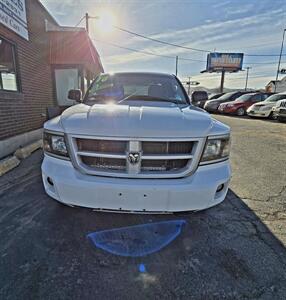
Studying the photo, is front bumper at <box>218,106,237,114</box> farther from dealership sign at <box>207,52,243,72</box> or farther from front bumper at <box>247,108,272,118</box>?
dealership sign at <box>207,52,243,72</box>

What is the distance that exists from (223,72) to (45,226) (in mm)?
40456

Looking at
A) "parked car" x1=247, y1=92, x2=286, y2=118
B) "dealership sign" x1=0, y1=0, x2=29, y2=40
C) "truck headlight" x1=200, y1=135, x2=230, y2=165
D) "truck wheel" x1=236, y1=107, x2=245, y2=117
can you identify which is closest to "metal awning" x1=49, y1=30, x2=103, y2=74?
"dealership sign" x1=0, y1=0, x2=29, y2=40

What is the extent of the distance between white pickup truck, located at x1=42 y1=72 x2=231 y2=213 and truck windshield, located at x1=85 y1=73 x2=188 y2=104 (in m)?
1.03

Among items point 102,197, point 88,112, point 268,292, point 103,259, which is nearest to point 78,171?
point 102,197

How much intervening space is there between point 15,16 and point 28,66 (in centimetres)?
129

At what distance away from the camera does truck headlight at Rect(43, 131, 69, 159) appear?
214 cm

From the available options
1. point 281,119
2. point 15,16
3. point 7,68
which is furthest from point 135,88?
A: point 281,119

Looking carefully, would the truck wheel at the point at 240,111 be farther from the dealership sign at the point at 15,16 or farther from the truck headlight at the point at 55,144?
the truck headlight at the point at 55,144

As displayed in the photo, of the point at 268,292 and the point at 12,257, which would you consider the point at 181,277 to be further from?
the point at 12,257

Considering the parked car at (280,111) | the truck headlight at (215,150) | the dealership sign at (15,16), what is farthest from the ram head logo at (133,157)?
the parked car at (280,111)

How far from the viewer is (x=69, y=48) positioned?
30.9ft

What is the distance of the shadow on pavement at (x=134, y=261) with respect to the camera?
1700 millimetres

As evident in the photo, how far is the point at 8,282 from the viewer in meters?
1.74

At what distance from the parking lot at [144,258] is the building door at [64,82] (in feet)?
23.1
